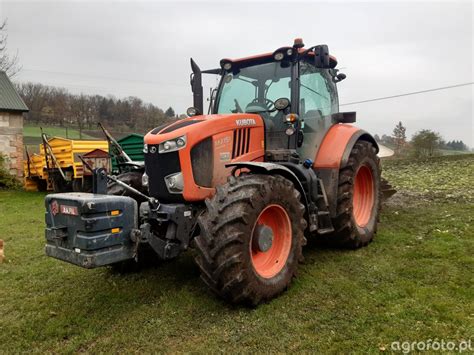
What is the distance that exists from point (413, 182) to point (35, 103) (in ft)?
88.5

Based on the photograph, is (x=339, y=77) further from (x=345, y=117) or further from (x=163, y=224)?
(x=163, y=224)

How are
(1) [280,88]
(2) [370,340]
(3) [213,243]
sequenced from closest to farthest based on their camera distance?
(2) [370,340]
(3) [213,243]
(1) [280,88]

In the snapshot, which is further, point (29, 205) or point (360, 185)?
point (29, 205)

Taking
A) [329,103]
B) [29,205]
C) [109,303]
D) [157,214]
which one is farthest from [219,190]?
[29,205]

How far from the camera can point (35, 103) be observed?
28.3 metres

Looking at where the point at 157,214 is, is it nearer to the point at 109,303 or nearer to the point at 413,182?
the point at 109,303

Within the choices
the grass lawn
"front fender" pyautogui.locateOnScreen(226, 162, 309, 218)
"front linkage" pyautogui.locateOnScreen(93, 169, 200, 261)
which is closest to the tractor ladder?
"front fender" pyautogui.locateOnScreen(226, 162, 309, 218)

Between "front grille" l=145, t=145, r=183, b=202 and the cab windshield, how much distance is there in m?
1.52

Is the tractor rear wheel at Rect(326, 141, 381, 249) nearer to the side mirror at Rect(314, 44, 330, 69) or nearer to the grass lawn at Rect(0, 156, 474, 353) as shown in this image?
the grass lawn at Rect(0, 156, 474, 353)

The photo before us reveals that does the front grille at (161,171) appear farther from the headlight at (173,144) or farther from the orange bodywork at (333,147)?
the orange bodywork at (333,147)

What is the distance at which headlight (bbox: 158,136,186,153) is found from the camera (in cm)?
383

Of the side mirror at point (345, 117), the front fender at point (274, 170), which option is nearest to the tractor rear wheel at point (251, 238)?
the front fender at point (274, 170)

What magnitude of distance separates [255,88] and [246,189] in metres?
1.98

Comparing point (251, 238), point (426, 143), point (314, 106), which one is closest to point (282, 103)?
point (314, 106)
